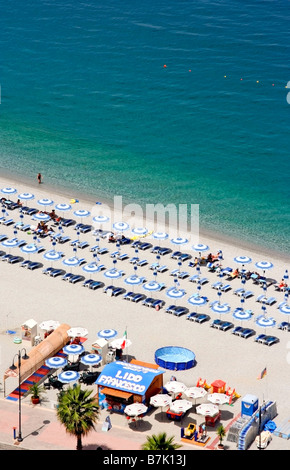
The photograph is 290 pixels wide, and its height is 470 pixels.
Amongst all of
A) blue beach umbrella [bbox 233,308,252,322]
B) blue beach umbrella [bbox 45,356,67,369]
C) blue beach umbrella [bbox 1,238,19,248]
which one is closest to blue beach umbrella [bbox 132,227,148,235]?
blue beach umbrella [bbox 1,238,19,248]

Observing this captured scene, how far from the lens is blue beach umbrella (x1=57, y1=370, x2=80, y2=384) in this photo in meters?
72.0

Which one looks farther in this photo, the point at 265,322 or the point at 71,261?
the point at 71,261

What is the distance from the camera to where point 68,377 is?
72188mm

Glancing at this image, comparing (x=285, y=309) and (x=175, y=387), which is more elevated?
(x=285, y=309)

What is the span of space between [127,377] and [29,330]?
11.1 meters

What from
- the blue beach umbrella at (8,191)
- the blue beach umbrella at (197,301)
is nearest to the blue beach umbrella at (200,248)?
the blue beach umbrella at (197,301)

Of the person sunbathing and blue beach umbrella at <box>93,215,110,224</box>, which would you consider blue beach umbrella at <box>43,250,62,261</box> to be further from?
the person sunbathing

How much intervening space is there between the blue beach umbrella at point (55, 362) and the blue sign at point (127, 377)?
3.82 m

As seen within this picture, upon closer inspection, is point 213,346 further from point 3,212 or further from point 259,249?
point 3,212

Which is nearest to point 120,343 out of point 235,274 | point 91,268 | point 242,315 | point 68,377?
point 68,377

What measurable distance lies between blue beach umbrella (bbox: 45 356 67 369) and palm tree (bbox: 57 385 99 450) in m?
10.3

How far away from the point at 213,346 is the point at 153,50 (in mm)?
94487

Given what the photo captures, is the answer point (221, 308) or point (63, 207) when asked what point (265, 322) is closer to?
point (221, 308)
